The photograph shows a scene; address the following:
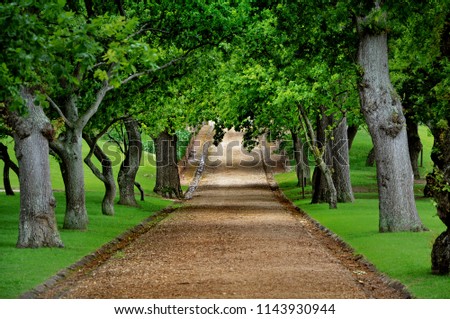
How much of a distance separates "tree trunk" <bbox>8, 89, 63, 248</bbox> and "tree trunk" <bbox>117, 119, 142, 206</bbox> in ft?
55.9

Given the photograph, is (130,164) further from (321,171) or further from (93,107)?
(93,107)

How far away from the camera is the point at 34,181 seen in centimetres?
2303

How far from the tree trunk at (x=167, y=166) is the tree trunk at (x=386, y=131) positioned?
26819mm

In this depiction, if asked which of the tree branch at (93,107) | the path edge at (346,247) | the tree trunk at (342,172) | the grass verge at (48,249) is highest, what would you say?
the tree branch at (93,107)

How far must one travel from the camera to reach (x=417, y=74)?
38844 mm

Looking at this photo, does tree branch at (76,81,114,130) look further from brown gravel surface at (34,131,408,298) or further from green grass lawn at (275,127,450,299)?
green grass lawn at (275,127,450,299)

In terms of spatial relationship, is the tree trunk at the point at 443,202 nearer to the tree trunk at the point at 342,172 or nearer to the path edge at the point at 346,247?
the path edge at the point at 346,247

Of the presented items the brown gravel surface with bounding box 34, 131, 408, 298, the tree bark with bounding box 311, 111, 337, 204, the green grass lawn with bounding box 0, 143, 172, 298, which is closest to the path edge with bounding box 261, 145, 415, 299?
the brown gravel surface with bounding box 34, 131, 408, 298

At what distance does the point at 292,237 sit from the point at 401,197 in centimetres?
332

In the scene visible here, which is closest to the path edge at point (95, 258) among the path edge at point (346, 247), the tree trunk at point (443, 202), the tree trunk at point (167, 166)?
the path edge at point (346, 247)

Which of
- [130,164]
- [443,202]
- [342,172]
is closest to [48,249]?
[443,202]

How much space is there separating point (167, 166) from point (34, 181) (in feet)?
98.3

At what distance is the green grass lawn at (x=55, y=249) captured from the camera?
1700 cm

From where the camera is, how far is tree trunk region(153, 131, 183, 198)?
52.5 meters
